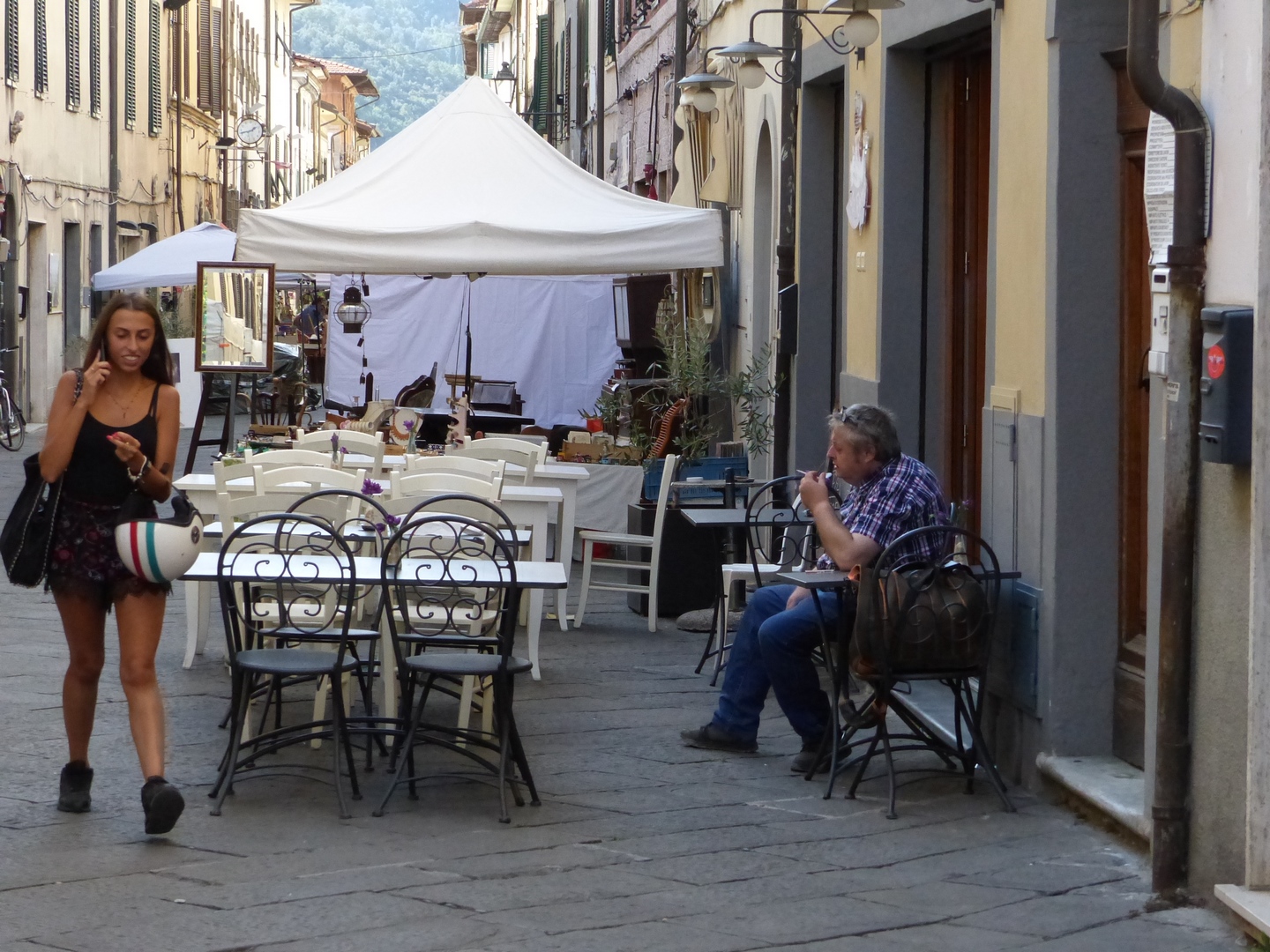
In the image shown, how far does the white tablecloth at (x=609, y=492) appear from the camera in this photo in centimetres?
991

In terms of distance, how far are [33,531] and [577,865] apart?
1787mm

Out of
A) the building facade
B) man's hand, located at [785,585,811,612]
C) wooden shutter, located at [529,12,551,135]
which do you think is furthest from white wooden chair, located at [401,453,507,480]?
wooden shutter, located at [529,12,551,135]

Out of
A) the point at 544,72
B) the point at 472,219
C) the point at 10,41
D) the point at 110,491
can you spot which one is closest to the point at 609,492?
the point at 472,219

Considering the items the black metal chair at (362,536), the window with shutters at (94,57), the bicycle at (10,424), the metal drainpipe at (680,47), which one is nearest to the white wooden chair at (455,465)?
the black metal chair at (362,536)

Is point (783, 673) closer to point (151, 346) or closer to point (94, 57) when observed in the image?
point (151, 346)

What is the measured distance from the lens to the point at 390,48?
472 ft

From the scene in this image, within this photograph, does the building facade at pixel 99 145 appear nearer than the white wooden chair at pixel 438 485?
No

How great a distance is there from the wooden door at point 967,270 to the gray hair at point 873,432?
4.11ft

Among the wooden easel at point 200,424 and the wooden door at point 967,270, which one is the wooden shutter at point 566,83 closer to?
the wooden easel at point 200,424

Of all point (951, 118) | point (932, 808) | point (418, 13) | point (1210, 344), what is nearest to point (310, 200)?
point (951, 118)

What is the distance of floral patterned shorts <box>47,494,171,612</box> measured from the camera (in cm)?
500

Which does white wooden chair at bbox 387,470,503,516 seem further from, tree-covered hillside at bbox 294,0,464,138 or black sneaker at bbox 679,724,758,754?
tree-covered hillside at bbox 294,0,464,138

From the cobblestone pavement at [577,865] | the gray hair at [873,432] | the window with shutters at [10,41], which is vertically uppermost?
the window with shutters at [10,41]

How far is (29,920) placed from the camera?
4.18 metres
